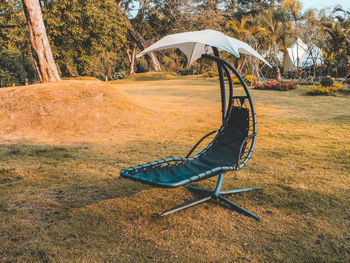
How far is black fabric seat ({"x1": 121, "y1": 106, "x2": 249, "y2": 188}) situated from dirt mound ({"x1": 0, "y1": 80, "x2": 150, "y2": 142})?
3632 millimetres

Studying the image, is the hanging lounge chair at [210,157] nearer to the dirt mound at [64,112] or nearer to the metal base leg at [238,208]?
the metal base leg at [238,208]

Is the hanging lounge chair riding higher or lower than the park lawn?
higher

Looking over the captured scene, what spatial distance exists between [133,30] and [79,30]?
14.8 meters

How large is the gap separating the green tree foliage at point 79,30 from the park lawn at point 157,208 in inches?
571

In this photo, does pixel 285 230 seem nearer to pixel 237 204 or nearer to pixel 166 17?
pixel 237 204

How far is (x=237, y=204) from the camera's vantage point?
364cm

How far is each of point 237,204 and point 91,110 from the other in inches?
238

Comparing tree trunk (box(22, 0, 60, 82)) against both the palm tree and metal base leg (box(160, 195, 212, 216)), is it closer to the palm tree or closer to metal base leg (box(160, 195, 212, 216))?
metal base leg (box(160, 195, 212, 216))

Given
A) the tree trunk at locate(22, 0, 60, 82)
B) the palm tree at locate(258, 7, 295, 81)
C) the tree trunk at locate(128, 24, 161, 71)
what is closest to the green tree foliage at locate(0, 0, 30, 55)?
the tree trunk at locate(22, 0, 60, 82)

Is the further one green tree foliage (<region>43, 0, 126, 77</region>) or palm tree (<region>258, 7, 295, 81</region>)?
palm tree (<region>258, 7, 295, 81</region>)

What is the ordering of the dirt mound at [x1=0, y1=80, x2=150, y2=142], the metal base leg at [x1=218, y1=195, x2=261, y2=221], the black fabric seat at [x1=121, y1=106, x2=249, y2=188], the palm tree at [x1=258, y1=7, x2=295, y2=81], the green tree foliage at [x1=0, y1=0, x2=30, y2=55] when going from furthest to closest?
1. the palm tree at [x1=258, y1=7, x2=295, y2=81]
2. the green tree foliage at [x1=0, y1=0, x2=30, y2=55]
3. the dirt mound at [x1=0, y1=80, x2=150, y2=142]
4. the metal base leg at [x1=218, y1=195, x2=261, y2=221]
5. the black fabric seat at [x1=121, y1=106, x2=249, y2=188]

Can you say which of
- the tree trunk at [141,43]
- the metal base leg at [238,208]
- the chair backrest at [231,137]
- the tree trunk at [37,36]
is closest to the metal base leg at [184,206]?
the metal base leg at [238,208]

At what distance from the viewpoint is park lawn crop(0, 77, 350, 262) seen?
105 inches

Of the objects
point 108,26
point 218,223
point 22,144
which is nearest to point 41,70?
point 22,144
